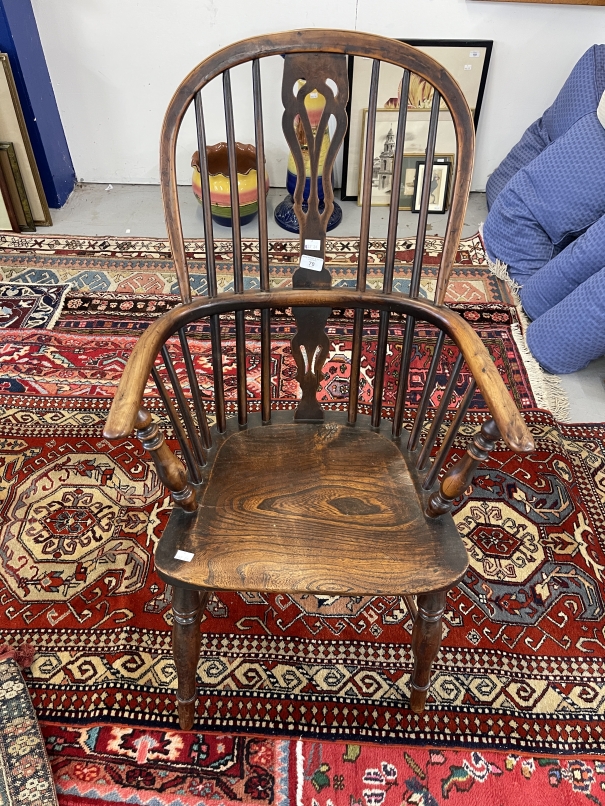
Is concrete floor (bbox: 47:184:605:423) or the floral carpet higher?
concrete floor (bbox: 47:184:605:423)

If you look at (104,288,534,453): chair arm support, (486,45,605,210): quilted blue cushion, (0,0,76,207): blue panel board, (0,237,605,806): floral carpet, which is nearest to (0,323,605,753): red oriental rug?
(0,237,605,806): floral carpet

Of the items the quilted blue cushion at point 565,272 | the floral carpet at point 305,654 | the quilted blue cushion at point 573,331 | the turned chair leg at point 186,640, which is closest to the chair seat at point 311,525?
the turned chair leg at point 186,640

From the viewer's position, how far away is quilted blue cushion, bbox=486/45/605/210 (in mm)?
2613

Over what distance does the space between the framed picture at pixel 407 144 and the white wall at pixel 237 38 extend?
0.22m

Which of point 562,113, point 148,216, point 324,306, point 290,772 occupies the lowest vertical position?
point 290,772

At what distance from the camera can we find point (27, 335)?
97.3 inches

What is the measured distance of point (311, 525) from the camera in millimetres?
1263

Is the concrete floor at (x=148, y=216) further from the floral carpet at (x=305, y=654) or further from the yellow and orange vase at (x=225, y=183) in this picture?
the floral carpet at (x=305, y=654)

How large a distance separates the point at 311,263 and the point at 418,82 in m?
2.10

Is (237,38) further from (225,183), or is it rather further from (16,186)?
(16,186)

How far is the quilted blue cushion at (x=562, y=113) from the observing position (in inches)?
103

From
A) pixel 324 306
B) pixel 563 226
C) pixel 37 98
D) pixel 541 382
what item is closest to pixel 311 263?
pixel 324 306

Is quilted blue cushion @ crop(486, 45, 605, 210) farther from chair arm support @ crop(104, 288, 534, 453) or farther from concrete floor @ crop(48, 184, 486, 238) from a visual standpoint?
chair arm support @ crop(104, 288, 534, 453)

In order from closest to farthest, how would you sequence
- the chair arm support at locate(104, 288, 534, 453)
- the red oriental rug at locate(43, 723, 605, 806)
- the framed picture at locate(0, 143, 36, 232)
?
the chair arm support at locate(104, 288, 534, 453) < the red oriental rug at locate(43, 723, 605, 806) < the framed picture at locate(0, 143, 36, 232)
